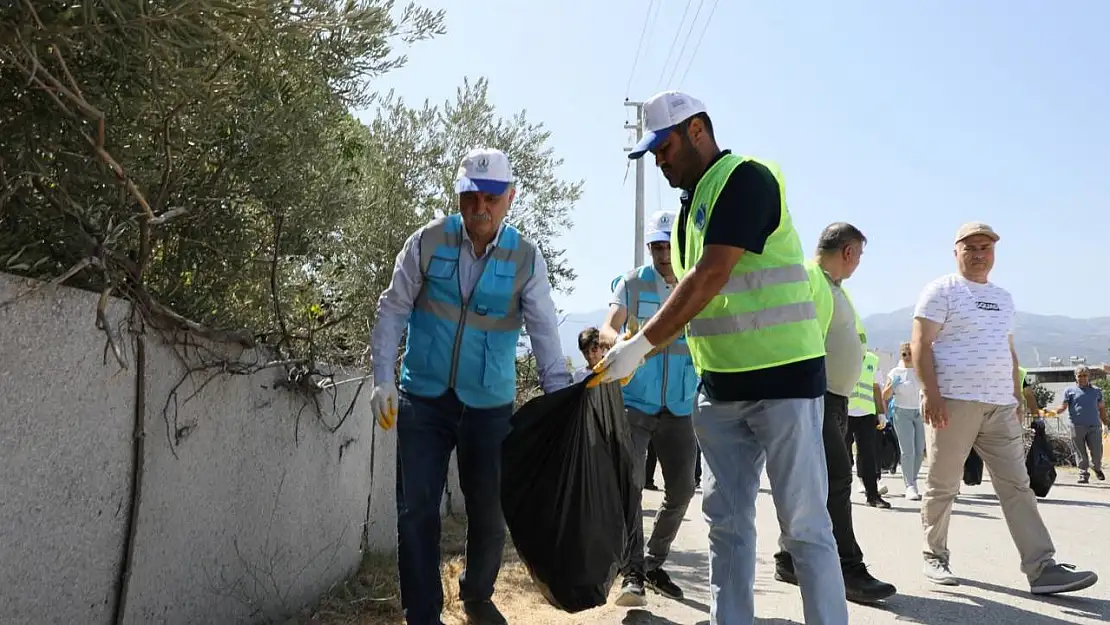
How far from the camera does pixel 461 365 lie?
438cm

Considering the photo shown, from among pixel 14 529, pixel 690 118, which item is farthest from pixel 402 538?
pixel 690 118

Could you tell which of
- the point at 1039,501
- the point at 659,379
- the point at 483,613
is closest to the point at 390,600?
the point at 483,613

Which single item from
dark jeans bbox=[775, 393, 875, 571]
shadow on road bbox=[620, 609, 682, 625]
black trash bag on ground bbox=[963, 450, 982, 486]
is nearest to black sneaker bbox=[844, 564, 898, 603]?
dark jeans bbox=[775, 393, 875, 571]

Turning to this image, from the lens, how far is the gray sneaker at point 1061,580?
5441 mm

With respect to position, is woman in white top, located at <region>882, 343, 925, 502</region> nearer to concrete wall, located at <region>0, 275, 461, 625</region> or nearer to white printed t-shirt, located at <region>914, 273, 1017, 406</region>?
white printed t-shirt, located at <region>914, 273, 1017, 406</region>

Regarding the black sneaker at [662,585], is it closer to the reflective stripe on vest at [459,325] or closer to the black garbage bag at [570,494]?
the black garbage bag at [570,494]

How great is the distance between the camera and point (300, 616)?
4637 millimetres

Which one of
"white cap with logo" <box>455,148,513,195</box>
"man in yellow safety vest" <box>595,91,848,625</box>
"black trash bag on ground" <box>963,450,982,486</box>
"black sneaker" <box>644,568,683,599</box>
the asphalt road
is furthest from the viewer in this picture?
"black trash bag on ground" <box>963,450,982,486</box>

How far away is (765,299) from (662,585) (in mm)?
2545

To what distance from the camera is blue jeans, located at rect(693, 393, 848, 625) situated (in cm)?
368

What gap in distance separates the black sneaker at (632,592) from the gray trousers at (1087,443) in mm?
13185

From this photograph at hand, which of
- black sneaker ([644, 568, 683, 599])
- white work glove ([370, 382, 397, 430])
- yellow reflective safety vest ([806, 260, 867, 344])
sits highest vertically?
yellow reflective safety vest ([806, 260, 867, 344])

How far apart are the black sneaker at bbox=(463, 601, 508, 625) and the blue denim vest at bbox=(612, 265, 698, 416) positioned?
153 centimetres

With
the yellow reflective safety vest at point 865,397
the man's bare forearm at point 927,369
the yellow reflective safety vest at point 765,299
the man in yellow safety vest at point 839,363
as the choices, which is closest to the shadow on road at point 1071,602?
the man in yellow safety vest at point 839,363
